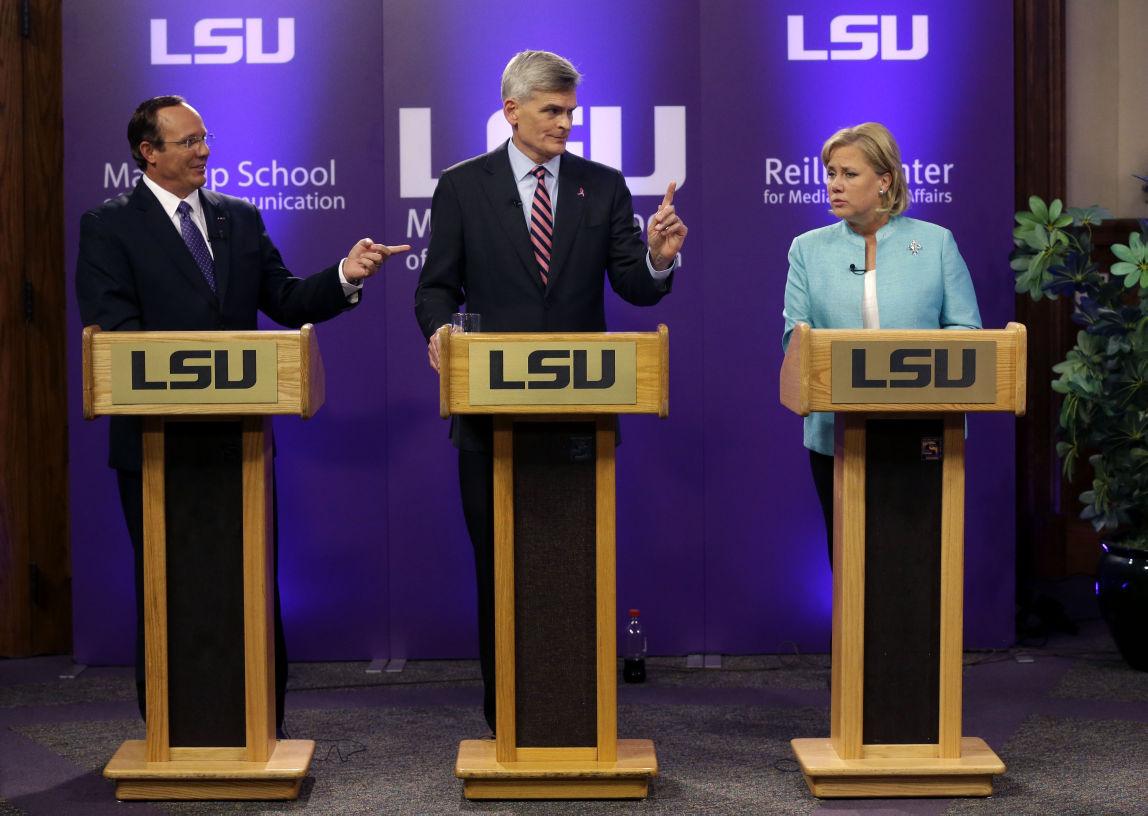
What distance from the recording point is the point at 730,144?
16.2 ft

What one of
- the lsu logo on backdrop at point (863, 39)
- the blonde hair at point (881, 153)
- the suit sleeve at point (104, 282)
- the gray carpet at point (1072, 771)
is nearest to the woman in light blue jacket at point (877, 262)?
the blonde hair at point (881, 153)

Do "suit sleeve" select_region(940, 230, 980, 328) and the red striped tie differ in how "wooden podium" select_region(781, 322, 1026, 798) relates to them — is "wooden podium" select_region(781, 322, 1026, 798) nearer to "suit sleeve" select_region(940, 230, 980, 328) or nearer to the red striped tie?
"suit sleeve" select_region(940, 230, 980, 328)

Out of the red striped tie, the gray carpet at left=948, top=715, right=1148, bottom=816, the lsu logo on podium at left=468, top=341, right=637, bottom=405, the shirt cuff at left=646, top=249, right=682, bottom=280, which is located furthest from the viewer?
the red striped tie

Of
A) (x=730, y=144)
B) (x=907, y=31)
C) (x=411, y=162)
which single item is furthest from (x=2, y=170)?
(x=907, y=31)

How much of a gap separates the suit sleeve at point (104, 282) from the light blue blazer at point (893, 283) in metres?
1.78

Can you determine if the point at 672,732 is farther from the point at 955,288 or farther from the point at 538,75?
the point at 538,75

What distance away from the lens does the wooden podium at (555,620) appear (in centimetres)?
350

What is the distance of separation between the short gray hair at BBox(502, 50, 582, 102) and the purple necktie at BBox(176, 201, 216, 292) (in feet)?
3.11

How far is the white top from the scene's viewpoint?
3.80m

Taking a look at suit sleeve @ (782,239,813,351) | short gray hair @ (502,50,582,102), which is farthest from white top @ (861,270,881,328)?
short gray hair @ (502,50,582,102)

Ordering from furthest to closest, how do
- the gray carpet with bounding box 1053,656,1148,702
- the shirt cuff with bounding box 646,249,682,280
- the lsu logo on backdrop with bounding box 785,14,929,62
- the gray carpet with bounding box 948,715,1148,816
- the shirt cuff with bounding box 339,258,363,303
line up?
the lsu logo on backdrop with bounding box 785,14,929,62
the gray carpet with bounding box 1053,656,1148,702
the shirt cuff with bounding box 339,258,363,303
the shirt cuff with bounding box 646,249,682,280
the gray carpet with bounding box 948,715,1148,816

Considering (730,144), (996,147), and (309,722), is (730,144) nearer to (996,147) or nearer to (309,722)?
(996,147)

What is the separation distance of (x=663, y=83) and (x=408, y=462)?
162cm

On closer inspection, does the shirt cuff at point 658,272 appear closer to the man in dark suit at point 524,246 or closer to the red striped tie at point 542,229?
the man in dark suit at point 524,246
